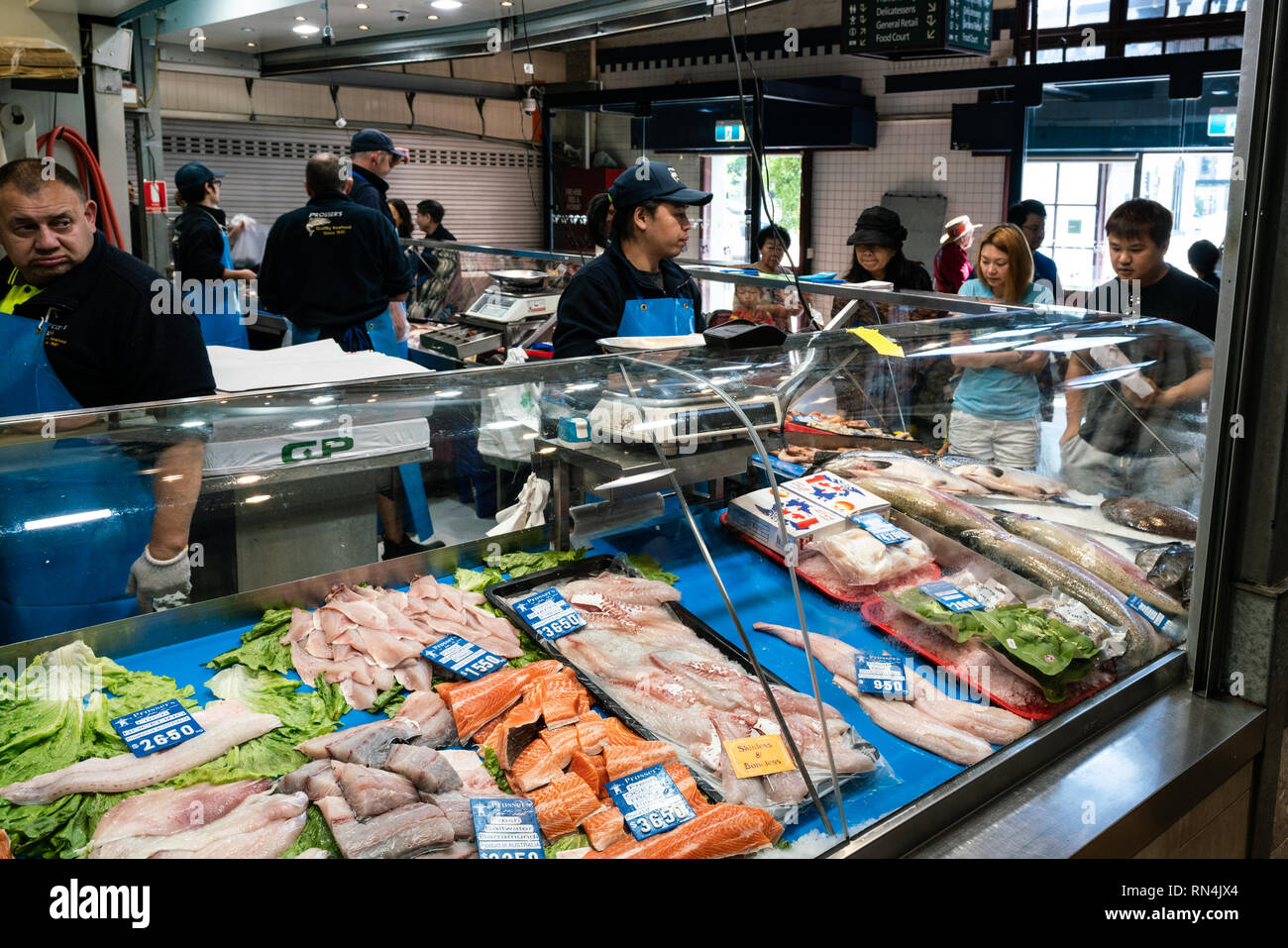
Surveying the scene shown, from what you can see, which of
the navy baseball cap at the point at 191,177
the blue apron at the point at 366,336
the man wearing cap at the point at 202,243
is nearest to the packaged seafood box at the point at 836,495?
the blue apron at the point at 366,336

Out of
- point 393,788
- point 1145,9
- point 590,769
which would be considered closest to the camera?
point 393,788

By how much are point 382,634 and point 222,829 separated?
25.0 inches

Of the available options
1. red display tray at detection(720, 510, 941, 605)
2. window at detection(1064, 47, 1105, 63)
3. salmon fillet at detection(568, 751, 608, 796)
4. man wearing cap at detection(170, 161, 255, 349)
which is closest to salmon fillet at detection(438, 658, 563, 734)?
salmon fillet at detection(568, 751, 608, 796)

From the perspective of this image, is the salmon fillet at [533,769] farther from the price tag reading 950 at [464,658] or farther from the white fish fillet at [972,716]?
the white fish fillet at [972,716]

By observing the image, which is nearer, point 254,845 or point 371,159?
point 254,845

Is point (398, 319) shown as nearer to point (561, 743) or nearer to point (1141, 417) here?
Answer: point (1141, 417)

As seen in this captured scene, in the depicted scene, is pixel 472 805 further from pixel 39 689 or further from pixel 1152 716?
pixel 1152 716

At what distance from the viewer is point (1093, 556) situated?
8.83 ft

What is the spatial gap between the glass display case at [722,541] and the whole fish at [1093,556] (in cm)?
1

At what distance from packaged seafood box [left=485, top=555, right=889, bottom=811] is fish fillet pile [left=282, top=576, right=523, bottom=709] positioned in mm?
99

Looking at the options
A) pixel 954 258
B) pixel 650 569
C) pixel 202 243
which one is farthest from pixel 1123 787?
pixel 202 243

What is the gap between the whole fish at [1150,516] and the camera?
2826 mm
